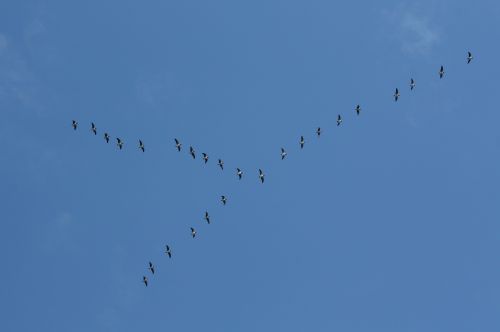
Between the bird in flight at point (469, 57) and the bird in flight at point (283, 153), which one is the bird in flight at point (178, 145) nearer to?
the bird in flight at point (283, 153)

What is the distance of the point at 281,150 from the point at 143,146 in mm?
26659

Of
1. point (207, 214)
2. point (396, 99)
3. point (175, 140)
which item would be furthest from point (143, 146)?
point (396, 99)

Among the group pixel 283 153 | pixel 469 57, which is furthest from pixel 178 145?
pixel 469 57

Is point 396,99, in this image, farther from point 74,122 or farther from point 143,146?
point 74,122

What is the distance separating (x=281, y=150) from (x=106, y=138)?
33.7 m

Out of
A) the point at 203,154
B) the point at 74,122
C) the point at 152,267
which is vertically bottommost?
the point at 152,267

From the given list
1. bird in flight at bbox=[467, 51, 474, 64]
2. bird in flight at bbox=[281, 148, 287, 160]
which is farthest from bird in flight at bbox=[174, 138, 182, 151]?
bird in flight at bbox=[467, 51, 474, 64]

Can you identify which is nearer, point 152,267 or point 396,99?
point 396,99

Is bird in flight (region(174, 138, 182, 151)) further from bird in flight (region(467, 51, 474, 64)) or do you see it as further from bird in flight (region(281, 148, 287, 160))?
bird in flight (region(467, 51, 474, 64))

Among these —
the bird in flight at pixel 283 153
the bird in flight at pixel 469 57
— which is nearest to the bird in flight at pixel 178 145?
the bird in flight at pixel 283 153

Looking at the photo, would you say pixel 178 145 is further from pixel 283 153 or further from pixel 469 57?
pixel 469 57

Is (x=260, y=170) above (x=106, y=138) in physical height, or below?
below

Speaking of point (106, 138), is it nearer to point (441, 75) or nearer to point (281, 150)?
point (281, 150)

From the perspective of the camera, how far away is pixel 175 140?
175 metres
